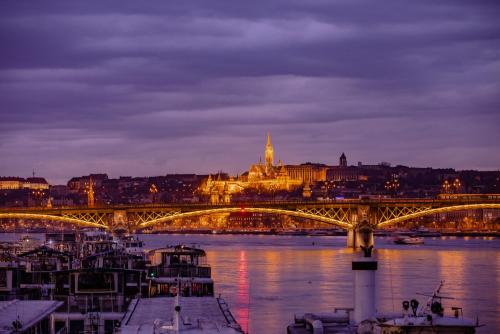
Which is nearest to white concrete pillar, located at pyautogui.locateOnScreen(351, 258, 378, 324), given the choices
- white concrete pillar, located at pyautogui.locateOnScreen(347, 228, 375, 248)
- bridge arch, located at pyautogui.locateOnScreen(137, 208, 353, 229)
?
white concrete pillar, located at pyautogui.locateOnScreen(347, 228, 375, 248)

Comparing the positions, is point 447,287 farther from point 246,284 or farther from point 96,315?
point 96,315

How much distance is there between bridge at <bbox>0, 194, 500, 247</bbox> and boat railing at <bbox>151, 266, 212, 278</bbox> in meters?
88.4

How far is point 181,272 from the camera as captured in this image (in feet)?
135

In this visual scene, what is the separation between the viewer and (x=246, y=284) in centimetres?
7606

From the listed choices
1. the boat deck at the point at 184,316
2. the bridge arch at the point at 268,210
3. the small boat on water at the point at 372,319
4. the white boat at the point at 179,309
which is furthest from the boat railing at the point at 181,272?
the bridge arch at the point at 268,210

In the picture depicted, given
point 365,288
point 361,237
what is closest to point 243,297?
point 365,288

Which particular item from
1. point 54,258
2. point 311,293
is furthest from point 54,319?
point 311,293

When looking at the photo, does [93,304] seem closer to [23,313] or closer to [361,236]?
[23,313]

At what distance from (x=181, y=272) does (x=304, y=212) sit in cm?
9616

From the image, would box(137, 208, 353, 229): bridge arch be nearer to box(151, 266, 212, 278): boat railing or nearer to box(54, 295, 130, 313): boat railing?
box(151, 266, 212, 278): boat railing

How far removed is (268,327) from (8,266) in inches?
649

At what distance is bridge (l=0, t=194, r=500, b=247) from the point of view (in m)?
133

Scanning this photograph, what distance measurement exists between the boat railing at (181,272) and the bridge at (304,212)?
290ft

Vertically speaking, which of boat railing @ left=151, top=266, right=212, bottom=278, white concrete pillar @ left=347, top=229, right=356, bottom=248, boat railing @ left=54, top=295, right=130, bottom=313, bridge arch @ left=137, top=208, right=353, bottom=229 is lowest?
boat railing @ left=54, top=295, right=130, bottom=313
